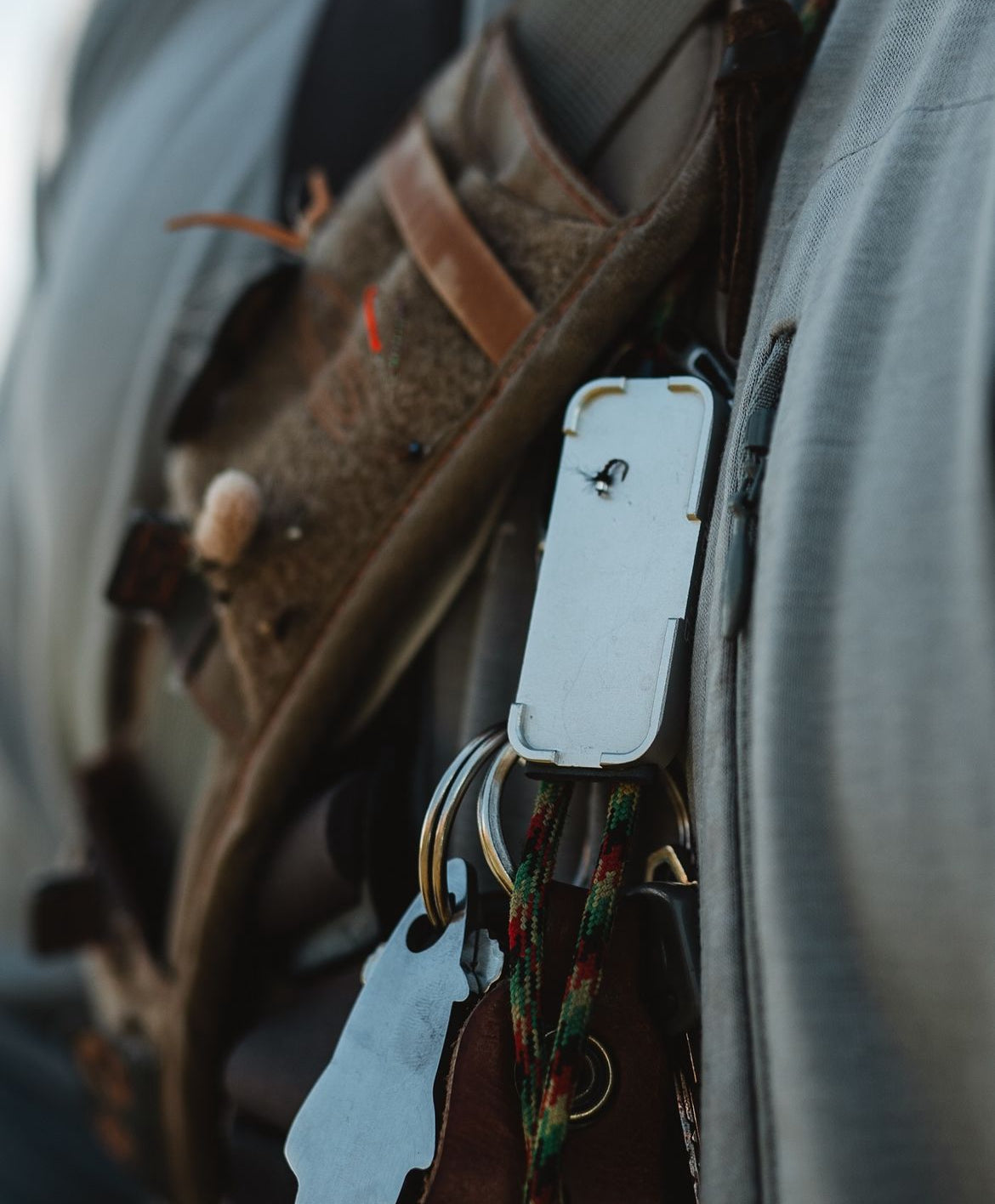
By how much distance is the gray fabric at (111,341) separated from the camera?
843 millimetres

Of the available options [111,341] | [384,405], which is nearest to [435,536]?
[384,405]

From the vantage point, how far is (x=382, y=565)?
1.73 ft

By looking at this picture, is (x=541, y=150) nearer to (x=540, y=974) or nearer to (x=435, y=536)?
(x=435, y=536)

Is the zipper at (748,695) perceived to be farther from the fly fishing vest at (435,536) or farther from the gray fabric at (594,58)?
the gray fabric at (594,58)

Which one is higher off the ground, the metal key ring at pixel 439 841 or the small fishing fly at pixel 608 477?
the small fishing fly at pixel 608 477

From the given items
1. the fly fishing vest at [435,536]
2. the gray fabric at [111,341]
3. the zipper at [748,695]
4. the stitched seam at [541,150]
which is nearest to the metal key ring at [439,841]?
the fly fishing vest at [435,536]

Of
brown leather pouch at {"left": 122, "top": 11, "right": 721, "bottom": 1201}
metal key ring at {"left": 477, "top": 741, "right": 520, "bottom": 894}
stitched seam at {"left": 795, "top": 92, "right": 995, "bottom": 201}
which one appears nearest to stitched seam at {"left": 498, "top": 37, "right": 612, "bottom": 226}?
brown leather pouch at {"left": 122, "top": 11, "right": 721, "bottom": 1201}

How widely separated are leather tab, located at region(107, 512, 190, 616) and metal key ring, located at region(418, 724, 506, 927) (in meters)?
0.29

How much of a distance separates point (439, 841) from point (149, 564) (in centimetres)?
31

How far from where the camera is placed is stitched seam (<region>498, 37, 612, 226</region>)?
495 millimetres

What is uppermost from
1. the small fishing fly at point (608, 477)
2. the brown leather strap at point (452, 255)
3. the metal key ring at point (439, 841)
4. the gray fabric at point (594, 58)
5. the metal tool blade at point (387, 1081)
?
the gray fabric at point (594, 58)

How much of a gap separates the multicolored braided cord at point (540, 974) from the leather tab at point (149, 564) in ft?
1.09

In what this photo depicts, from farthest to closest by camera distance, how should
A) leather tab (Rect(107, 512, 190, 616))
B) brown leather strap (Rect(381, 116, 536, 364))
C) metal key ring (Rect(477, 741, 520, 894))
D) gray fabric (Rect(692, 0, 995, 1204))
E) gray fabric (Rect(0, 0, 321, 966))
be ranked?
gray fabric (Rect(0, 0, 321, 966)), leather tab (Rect(107, 512, 190, 616)), brown leather strap (Rect(381, 116, 536, 364)), metal key ring (Rect(477, 741, 520, 894)), gray fabric (Rect(692, 0, 995, 1204))

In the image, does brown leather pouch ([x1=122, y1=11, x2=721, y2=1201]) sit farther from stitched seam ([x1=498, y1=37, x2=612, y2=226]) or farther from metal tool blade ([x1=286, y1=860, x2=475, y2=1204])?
metal tool blade ([x1=286, y1=860, x2=475, y2=1204])
